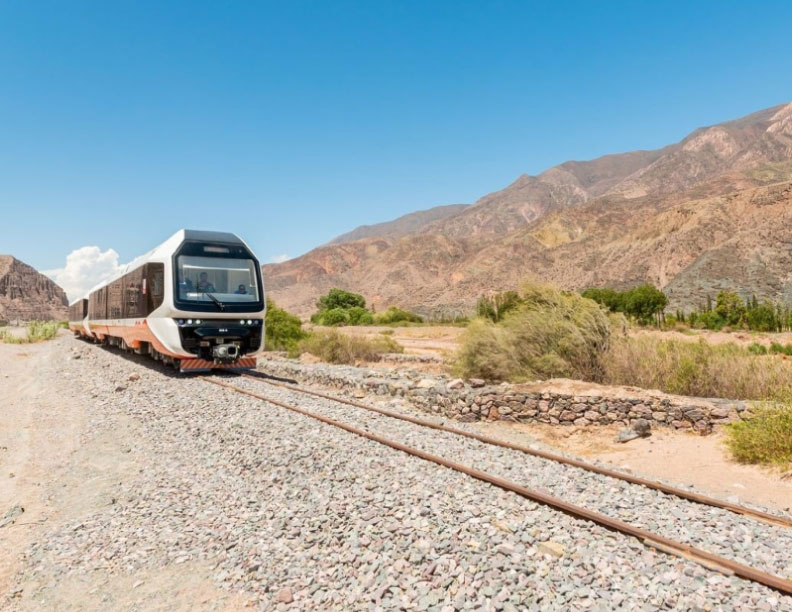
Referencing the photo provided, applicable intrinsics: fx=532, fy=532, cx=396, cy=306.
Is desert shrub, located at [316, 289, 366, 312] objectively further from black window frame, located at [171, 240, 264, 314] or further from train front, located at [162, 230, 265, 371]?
train front, located at [162, 230, 265, 371]

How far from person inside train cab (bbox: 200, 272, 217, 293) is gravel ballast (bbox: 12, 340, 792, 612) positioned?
6204mm

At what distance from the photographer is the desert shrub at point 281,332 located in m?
26.9

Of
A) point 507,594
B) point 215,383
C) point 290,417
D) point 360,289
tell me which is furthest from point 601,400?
point 360,289

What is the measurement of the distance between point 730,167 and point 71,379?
519ft

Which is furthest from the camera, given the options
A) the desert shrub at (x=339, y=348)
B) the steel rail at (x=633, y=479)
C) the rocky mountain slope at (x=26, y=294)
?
the rocky mountain slope at (x=26, y=294)

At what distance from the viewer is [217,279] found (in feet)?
47.1

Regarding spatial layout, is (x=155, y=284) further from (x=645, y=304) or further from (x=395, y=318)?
A: (x=395, y=318)

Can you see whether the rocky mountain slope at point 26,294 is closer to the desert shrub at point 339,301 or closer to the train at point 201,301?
the desert shrub at point 339,301

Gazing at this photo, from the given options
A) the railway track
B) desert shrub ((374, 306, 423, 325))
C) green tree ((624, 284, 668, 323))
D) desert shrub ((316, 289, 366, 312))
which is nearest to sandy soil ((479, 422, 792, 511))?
the railway track

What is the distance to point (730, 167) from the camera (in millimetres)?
136750

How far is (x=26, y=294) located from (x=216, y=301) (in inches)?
5955

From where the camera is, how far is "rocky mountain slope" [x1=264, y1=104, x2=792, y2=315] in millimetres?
63719

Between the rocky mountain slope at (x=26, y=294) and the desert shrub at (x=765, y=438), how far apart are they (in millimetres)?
145407

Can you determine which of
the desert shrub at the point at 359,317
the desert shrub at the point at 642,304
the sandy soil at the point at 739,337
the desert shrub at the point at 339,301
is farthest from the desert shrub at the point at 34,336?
the desert shrub at the point at 642,304
